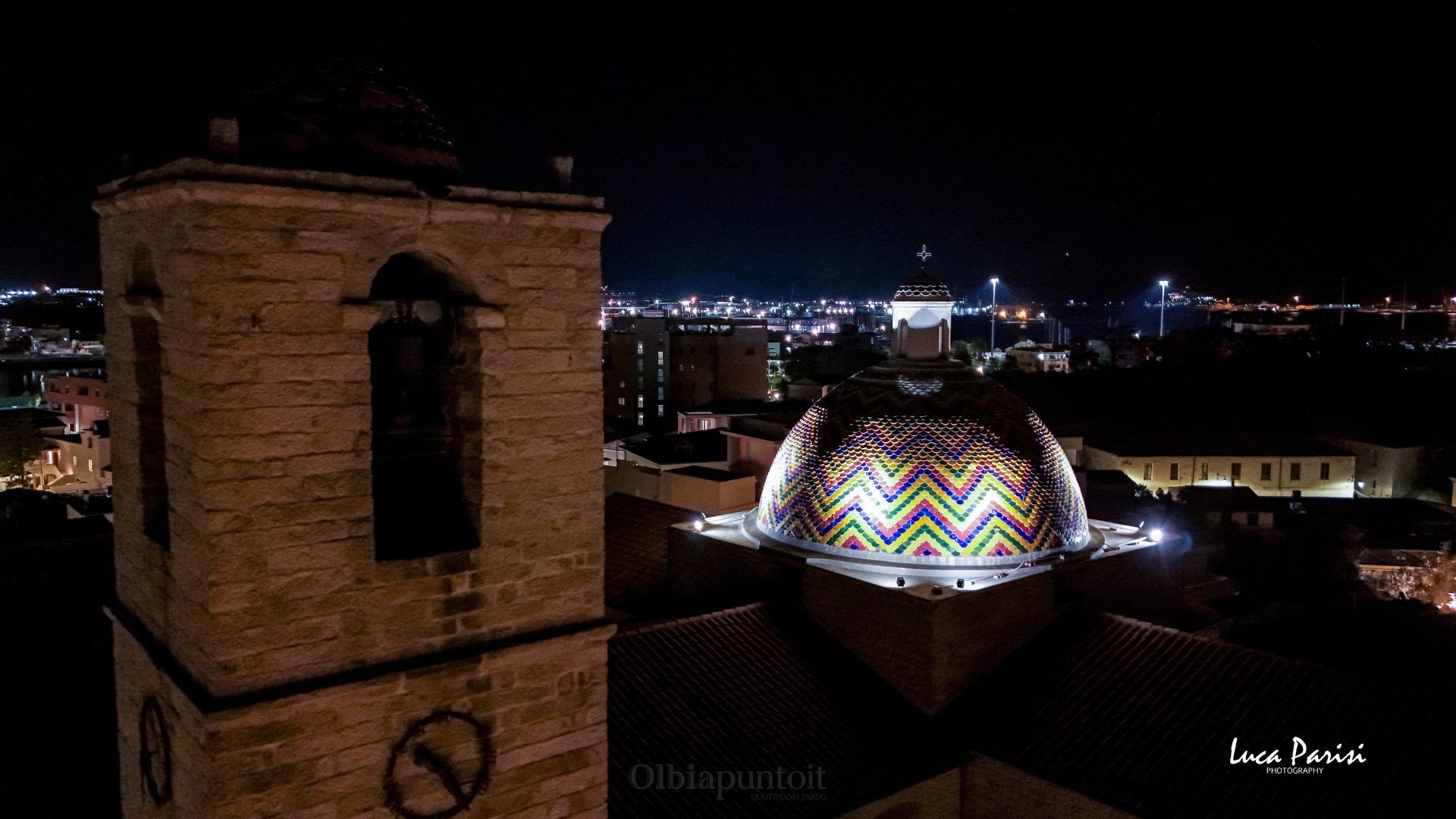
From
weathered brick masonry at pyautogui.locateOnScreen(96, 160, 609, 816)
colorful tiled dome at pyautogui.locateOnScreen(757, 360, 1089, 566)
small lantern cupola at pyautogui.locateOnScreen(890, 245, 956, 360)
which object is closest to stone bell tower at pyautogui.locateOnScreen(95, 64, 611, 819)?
weathered brick masonry at pyautogui.locateOnScreen(96, 160, 609, 816)

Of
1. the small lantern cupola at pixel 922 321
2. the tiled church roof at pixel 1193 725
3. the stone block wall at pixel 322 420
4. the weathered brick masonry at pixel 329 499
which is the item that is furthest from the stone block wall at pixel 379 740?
the small lantern cupola at pixel 922 321

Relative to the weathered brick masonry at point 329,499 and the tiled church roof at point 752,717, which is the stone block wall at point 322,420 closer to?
the weathered brick masonry at point 329,499

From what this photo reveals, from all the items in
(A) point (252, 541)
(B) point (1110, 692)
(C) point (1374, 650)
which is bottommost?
(C) point (1374, 650)

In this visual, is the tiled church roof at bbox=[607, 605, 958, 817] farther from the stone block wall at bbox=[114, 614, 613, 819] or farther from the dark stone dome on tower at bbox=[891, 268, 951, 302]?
the dark stone dome on tower at bbox=[891, 268, 951, 302]

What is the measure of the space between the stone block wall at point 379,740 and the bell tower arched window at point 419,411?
30.4 inches

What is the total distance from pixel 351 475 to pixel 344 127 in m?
1.82

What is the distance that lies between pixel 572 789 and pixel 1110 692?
6.96 meters

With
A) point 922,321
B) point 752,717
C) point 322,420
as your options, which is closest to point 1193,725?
point 752,717

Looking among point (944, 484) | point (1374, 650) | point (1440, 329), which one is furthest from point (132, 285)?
point (1440, 329)

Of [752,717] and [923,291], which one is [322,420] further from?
[923,291]

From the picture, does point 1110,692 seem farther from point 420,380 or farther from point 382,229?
point 382,229

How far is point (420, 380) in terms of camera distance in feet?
18.3

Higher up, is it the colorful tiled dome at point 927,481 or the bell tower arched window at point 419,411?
the bell tower arched window at point 419,411

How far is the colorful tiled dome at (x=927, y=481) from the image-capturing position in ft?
40.6
